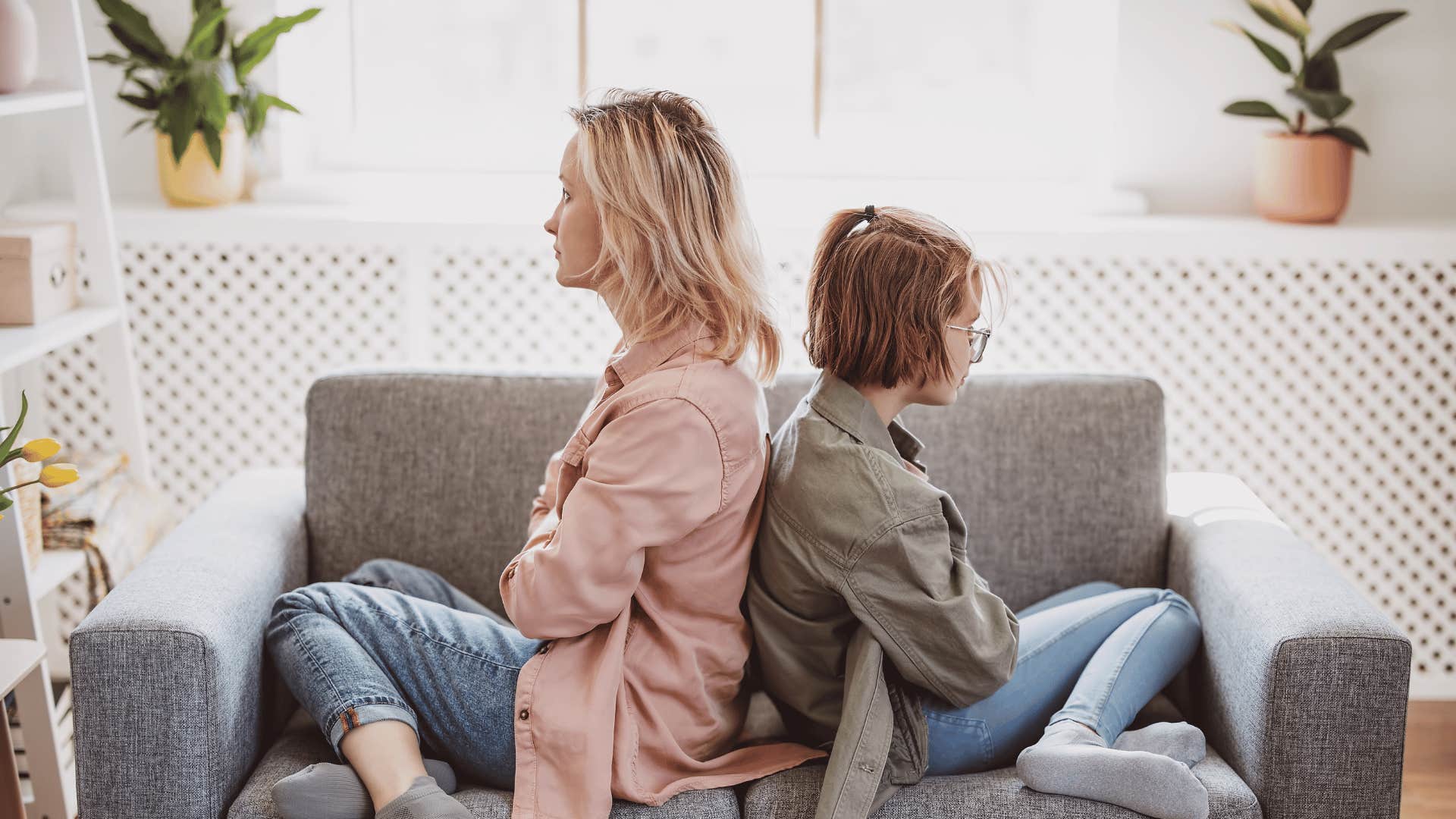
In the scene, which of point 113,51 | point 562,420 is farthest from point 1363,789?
point 113,51

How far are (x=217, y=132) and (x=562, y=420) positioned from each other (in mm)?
1097

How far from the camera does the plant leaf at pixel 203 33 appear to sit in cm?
255

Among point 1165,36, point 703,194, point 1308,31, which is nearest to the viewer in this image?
point 703,194

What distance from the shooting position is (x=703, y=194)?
1541 millimetres

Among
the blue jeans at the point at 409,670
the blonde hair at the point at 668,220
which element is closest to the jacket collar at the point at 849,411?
the blonde hair at the point at 668,220

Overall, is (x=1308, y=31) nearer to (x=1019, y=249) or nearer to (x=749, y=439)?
(x=1019, y=249)

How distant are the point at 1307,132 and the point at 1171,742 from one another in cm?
153

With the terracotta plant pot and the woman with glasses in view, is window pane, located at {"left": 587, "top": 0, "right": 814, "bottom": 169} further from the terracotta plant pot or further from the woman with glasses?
the woman with glasses

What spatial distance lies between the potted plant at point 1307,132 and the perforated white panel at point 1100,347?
127mm

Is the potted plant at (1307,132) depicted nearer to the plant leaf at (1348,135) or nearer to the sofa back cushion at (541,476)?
the plant leaf at (1348,135)

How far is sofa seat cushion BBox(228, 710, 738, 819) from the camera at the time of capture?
5.14 feet

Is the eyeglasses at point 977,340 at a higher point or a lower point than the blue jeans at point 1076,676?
higher

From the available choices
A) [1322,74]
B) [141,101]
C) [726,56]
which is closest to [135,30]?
[141,101]

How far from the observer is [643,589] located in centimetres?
163
